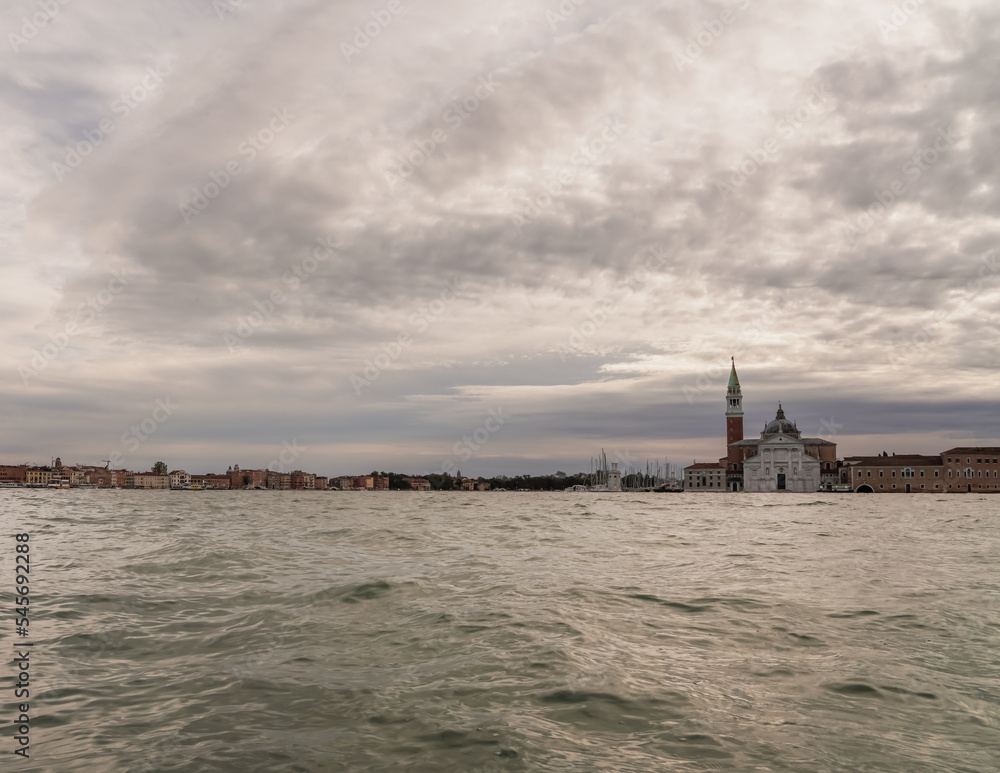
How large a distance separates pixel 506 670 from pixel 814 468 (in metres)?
162

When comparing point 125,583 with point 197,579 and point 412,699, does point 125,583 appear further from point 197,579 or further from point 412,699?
point 412,699

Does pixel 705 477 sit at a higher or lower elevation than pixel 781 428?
lower

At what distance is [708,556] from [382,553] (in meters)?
9.84

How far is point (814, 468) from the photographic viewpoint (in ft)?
493

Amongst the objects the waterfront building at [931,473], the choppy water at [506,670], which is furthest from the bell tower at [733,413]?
the choppy water at [506,670]

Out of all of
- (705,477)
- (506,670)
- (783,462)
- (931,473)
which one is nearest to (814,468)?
(783,462)

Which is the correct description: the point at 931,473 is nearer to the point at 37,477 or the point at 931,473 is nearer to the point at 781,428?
the point at 781,428

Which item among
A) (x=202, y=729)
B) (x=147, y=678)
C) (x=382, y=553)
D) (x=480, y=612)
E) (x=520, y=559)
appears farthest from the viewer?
(x=382, y=553)

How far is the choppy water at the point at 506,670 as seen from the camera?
4.95m

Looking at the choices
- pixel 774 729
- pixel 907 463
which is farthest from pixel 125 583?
pixel 907 463

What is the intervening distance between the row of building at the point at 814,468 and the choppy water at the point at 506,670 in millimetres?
145913

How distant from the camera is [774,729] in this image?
5.37 m

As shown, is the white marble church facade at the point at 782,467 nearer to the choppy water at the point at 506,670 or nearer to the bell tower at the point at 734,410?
the bell tower at the point at 734,410

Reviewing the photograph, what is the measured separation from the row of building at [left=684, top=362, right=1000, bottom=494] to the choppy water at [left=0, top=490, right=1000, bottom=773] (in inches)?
5745
